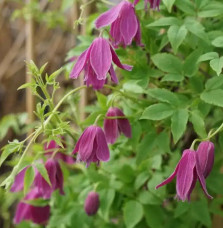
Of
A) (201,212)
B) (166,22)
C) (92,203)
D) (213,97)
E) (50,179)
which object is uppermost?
(166,22)

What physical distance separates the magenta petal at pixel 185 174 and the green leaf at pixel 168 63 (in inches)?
9.1

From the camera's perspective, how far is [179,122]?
2.92 ft

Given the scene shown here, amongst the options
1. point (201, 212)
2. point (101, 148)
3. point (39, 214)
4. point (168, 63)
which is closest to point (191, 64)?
point (168, 63)

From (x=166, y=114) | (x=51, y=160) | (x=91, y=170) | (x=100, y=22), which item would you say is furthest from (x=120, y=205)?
(x=100, y=22)

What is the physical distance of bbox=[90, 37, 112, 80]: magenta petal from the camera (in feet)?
2.75

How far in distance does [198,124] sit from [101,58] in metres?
0.21

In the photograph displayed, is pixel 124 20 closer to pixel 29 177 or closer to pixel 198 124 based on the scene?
pixel 198 124

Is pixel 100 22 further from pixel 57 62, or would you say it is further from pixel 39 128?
pixel 57 62

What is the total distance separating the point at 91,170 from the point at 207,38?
433mm

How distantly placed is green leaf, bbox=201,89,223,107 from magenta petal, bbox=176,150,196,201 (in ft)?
0.41

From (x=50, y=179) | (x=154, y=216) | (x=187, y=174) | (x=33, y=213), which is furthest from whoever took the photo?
(x=33, y=213)

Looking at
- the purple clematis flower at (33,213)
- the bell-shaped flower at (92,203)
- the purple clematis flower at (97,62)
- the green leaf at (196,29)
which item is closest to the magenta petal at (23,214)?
the purple clematis flower at (33,213)

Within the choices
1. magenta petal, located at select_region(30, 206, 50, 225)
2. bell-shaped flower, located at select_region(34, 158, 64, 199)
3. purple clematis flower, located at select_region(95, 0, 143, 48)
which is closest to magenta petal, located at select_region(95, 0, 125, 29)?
purple clematis flower, located at select_region(95, 0, 143, 48)

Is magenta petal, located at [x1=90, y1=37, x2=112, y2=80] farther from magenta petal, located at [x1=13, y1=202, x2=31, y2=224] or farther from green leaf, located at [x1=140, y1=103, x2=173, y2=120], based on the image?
magenta petal, located at [x1=13, y1=202, x2=31, y2=224]
